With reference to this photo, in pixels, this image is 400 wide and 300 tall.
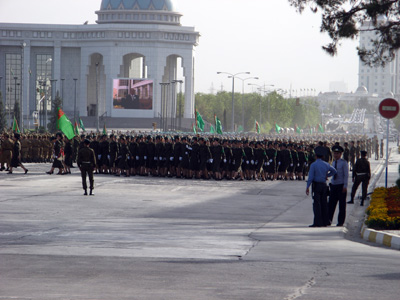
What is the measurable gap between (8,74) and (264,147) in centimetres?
9069

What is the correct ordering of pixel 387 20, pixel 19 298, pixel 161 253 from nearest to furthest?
pixel 19 298, pixel 161 253, pixel 387 20

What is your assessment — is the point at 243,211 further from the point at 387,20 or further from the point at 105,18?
the point at 105,18

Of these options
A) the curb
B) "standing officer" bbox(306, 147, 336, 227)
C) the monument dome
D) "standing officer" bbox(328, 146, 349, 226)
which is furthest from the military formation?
the monument dome

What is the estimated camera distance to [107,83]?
11600 cm

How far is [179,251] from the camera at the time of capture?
38.7ft

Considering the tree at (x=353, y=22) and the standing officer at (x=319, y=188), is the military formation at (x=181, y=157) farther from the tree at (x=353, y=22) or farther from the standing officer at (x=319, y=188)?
the standing officer at (x=319, y=188)

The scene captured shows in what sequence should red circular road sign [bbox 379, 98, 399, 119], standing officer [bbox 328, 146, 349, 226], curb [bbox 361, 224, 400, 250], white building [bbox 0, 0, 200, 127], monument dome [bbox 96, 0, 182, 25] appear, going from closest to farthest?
curb [bbox 361, 224, 400, 250] < standing officer [bbox 328, 146, 349, 226] < red circular road sign [bbox 379, 98, 399, 119] < white building [bbox 0, 0, 200, 127] < monument dome [bbox 96, 0, 182, 25]

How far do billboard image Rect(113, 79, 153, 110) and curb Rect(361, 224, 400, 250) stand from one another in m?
93.3

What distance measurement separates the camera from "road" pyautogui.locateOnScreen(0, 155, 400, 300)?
8758 millimetres

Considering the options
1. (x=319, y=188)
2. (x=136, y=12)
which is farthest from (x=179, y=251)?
(x=136, y=12)

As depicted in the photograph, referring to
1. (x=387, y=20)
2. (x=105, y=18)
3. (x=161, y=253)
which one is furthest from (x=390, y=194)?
(x=105, y=18)

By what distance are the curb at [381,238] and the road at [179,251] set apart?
0.23 m

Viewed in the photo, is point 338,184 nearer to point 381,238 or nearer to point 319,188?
point 319,188

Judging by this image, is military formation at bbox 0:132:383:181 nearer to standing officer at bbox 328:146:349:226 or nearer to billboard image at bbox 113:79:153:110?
standing officer at bbox 328:146:349:226
